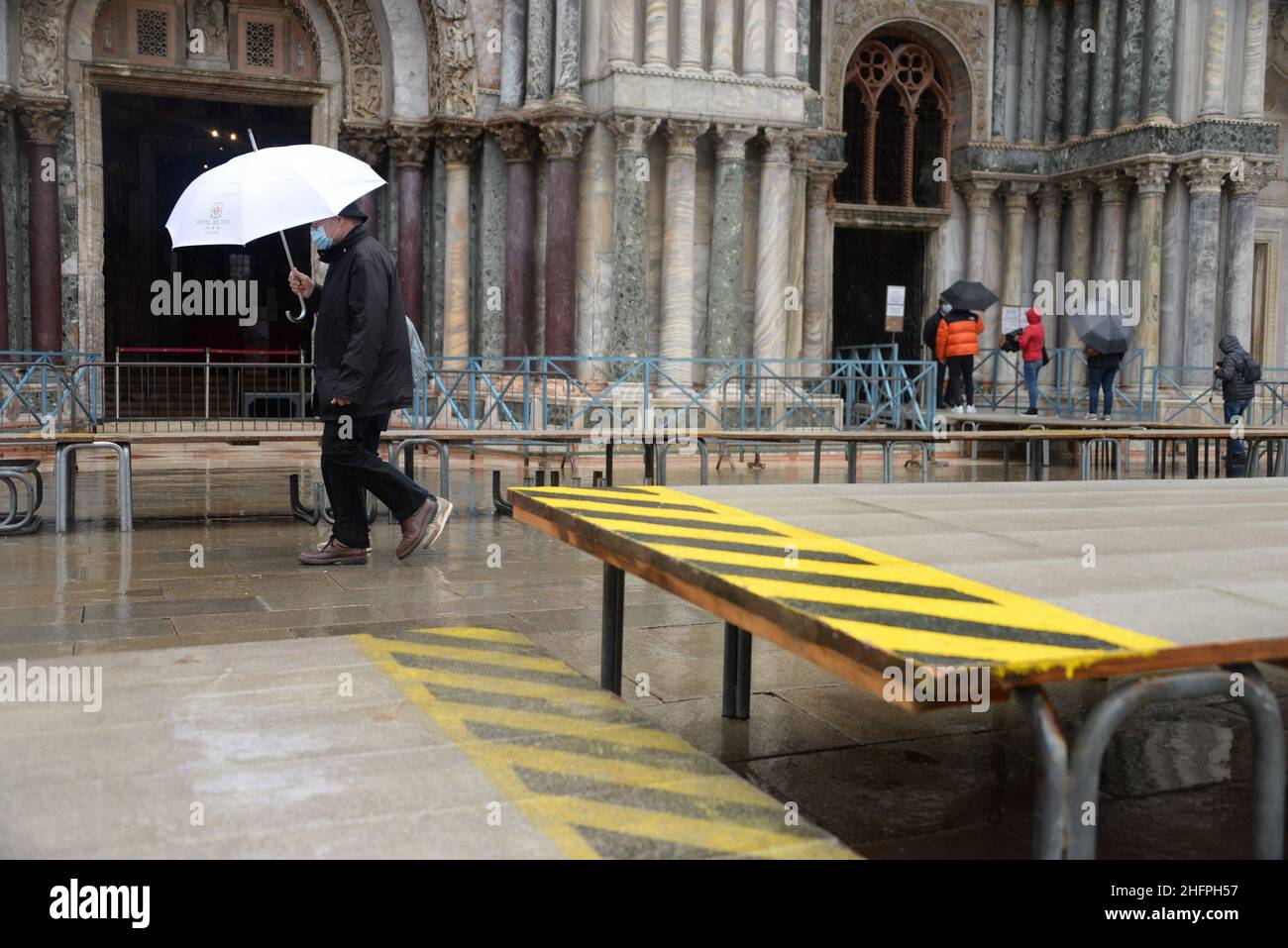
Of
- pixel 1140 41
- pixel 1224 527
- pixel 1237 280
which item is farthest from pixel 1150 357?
pixel 1224 527

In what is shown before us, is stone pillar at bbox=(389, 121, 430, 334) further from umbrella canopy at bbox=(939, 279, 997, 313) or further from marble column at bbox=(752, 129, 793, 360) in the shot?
umbrella canopy at bbox=(939, 279, 997, 313)

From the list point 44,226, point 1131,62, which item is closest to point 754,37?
point 1131,62

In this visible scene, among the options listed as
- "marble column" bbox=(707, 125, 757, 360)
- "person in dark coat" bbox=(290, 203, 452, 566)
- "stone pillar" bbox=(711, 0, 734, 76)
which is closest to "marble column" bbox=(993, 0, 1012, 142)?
"marble column" bbox=(707, 125, 757, 360)

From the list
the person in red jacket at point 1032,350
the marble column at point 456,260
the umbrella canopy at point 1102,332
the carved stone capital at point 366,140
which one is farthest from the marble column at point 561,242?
→ the umbrella canopy at point 1102,332

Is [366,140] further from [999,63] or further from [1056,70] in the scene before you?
[1056,70]

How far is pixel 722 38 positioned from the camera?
1628 cm

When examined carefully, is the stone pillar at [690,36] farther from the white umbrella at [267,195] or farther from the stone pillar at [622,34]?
the white umbrella at [267,195]

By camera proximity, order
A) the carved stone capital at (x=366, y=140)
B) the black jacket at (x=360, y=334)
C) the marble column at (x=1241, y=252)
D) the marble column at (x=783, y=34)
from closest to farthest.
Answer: the black jacket at (x=360, y=334), the marble column at (x=783, y=34), the carved stone capital at (x=366, y=140), the marble column at (x=1241, y=252)

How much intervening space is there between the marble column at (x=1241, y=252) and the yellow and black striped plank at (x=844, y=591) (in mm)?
18775

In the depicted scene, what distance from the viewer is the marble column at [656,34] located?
629 inches

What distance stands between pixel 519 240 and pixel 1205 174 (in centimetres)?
1036

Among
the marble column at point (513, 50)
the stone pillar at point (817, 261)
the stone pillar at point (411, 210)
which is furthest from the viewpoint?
the stone pillar at point (817, 261)
